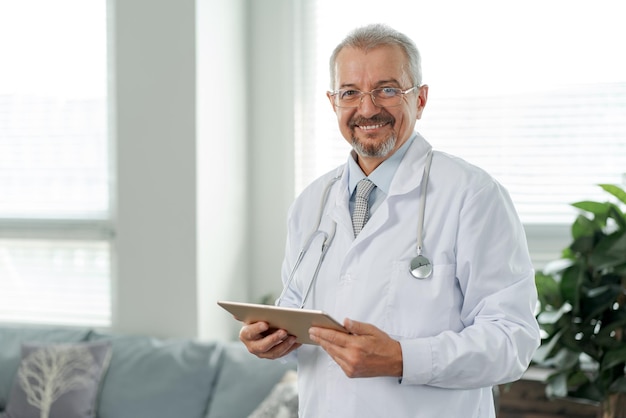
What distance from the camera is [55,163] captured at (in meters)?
3.98

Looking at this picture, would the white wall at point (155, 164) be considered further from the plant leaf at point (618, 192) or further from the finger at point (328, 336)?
the finger at point (328, 336)

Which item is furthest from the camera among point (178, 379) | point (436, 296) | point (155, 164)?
point (155, 164)

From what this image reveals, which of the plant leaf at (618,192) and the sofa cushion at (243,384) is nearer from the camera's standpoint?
the plant leaf at (618,192)

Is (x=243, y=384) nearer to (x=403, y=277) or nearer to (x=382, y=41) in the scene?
(x=403, y=277)

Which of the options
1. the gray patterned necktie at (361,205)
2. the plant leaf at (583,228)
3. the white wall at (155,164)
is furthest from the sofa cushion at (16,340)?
the gray patterned necktie at (361,205)

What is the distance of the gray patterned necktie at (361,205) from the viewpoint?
5.66 feet

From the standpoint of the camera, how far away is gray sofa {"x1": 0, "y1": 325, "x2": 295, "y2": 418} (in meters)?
3.17

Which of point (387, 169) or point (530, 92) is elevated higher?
point (530, 92)

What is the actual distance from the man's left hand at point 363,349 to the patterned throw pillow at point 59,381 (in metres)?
2.13

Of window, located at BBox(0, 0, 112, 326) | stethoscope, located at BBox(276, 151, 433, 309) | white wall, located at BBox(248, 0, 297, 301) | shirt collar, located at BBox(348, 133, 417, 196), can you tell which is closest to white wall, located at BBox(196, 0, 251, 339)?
white wall, located at BBox(248, 0, 297, 301)

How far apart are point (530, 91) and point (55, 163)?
2.23m

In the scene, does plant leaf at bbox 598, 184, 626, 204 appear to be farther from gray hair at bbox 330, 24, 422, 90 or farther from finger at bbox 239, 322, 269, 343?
finger at bbox 239, 322, 269, 343

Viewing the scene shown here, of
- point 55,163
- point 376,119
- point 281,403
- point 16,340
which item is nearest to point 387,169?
point 376,119

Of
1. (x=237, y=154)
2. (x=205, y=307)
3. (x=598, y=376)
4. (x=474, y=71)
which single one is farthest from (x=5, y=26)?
(x=598, y=376)
